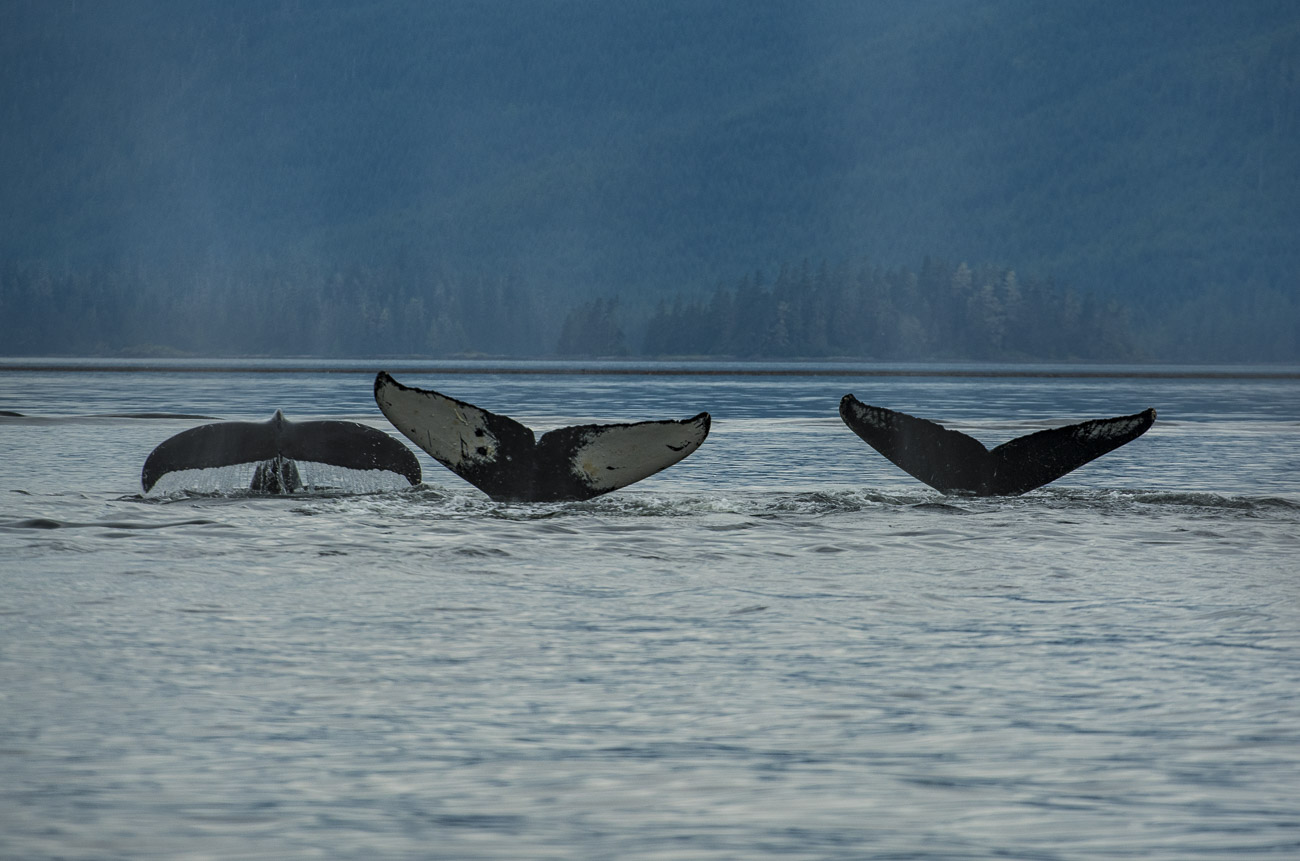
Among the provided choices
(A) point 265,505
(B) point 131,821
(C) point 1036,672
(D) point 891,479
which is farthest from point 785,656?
(D) point 891,479

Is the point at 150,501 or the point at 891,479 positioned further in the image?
the point at 891,479

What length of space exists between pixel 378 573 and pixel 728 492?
24.1 feet

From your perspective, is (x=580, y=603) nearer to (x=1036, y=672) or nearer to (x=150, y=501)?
(x=1036, y=672)

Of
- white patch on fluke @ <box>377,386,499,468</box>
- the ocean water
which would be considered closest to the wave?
the ocean water

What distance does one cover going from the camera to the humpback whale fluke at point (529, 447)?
13406 millimetres

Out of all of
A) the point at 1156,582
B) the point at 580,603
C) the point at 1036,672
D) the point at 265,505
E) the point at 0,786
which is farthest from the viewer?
the point at 265,505

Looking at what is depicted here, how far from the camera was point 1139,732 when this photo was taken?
5926 millimetres

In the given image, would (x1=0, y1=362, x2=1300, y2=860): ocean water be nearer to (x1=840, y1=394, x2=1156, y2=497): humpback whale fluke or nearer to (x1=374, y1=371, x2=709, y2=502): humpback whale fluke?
(x1=374, y1=371, x2=709, y2=502): humpback whale fluke

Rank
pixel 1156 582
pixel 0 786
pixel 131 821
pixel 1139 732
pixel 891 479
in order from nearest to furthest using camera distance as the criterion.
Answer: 1. pixel 131 821
2. pixel 0 786
3. pixel 1139 732
4. pixel 1156 582
5. pixel 891 479

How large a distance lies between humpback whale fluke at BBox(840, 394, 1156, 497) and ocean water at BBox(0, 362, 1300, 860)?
36.2 inches

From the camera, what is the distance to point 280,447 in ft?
48.0

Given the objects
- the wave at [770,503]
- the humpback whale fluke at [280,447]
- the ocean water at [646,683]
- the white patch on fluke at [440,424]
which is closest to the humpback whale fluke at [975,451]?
the wave at [770,503]

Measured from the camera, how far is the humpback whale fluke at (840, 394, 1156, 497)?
14969 mm

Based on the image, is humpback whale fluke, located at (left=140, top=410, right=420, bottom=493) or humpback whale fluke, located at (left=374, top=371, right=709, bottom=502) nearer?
humpback whale fluke, located at (left=374, top=371, right=709, bottom=502)
